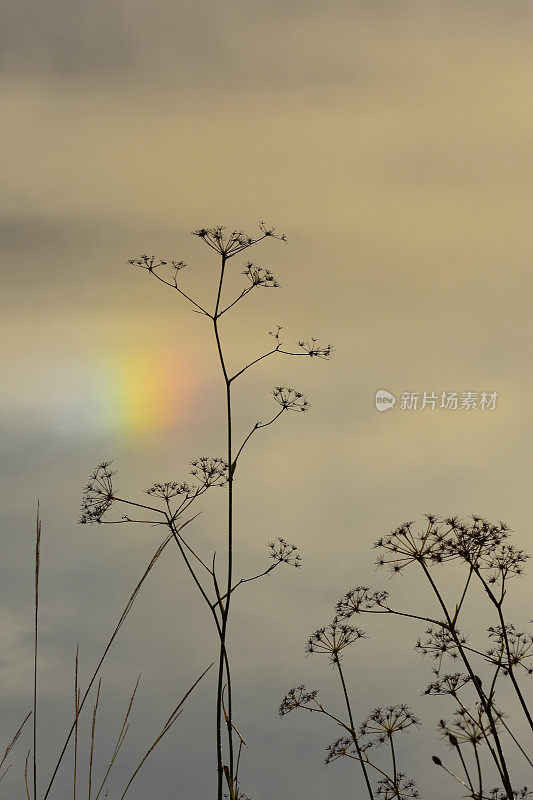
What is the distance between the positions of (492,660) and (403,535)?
669 mm

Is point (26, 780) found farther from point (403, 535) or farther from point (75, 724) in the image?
point (403, 535)

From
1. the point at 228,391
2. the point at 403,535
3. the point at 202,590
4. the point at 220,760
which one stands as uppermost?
the point at 228,391

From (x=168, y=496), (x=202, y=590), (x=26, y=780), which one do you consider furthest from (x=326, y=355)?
(x=26, y=780)

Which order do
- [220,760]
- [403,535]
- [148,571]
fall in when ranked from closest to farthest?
[220,760]
[148,571]
[403,535]

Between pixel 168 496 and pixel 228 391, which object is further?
pixel 168 496

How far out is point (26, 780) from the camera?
382cm

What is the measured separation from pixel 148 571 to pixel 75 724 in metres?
0.77

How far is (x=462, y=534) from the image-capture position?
12.4ft

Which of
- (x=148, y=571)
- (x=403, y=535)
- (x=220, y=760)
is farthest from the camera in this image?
(x=403, y=535)

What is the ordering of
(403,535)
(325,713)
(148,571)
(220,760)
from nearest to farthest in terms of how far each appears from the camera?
(220,760), (148,571), (403,535), (325,713)

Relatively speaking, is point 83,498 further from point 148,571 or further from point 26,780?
point 26,780

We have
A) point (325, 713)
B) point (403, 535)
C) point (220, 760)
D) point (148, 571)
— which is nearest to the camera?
point (220, 760)

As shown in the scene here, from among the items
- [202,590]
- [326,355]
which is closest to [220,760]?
[202,590]

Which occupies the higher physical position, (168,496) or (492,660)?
(168,496)
